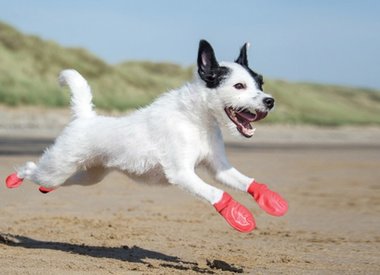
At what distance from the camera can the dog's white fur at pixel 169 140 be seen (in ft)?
21.1

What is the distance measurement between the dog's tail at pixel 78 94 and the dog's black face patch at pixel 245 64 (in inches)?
56.7

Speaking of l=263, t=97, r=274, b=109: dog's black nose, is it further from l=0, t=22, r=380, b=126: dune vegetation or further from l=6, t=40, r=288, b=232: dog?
l=0, t=22, r=380, b=126: dune vegetation

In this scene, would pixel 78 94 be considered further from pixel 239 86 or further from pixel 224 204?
pixel 224 204

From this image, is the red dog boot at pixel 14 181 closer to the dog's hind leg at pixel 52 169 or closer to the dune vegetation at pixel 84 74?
the dog's hind leg at pixel 52 169

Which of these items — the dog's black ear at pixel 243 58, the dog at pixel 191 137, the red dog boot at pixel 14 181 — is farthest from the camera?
the red dog boot at pixel 14 181

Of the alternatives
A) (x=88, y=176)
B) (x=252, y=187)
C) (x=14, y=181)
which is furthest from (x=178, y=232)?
(x=252, y=187)

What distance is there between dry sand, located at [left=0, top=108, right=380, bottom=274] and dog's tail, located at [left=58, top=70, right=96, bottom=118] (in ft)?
2.99

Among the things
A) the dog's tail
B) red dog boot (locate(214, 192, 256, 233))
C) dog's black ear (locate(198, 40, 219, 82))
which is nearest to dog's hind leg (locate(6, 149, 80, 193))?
the dog's tail

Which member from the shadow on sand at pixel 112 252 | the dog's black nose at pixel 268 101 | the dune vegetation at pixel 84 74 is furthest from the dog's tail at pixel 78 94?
the dune vegetation at pixel 84 74

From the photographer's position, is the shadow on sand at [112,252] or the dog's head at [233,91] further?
the shadow on sand at [112,252]

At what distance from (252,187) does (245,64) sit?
994 millimetres

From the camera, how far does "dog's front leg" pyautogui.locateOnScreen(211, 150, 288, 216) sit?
649 cm

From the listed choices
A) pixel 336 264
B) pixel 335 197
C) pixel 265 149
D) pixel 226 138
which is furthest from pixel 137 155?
pixel 226 138

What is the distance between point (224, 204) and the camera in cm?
624
